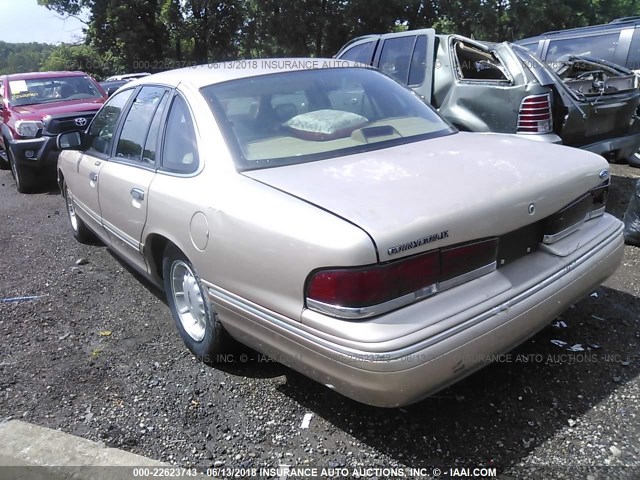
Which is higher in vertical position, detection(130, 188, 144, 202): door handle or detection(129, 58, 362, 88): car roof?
detection(129, 58, 362, 88): car roof

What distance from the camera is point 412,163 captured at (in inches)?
101

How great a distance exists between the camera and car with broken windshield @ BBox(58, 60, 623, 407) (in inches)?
78.2

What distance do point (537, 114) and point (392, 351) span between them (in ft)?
12.4

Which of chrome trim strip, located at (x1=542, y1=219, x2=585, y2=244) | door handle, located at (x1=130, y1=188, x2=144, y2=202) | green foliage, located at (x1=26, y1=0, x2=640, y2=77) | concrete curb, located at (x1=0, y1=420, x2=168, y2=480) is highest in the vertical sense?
green foliage, located at (x1=26, y1=0, x2=640, y2=77)

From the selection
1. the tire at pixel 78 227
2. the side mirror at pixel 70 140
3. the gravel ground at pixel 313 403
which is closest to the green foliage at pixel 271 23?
the tire at pixel 78 227

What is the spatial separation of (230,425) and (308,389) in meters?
0.44

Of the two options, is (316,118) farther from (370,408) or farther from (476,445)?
(476,445)

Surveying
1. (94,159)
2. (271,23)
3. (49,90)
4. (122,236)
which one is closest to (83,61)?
(271,23)

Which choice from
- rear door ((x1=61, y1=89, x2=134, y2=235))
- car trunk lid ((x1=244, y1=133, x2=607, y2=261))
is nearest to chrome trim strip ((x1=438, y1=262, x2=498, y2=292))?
car trunk lid ((x1=244, y1=133, x2=607, y2=261))

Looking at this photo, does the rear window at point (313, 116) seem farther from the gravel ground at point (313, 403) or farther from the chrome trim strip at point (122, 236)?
the gravel ground at point (313, 403)

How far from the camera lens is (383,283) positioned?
6.47 feet

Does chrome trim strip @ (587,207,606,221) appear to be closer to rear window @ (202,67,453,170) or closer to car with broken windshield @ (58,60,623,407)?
car with broken windshield @ (58,60,623,407)

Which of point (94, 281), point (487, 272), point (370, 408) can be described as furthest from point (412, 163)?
point (94, 281)

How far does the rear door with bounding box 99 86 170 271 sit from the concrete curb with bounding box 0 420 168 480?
1196mm
